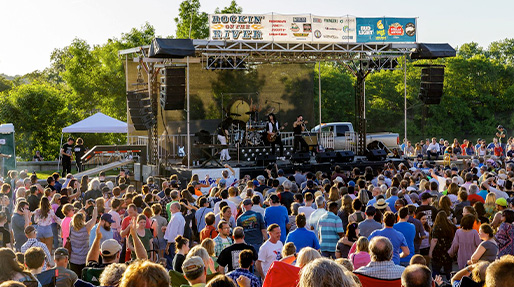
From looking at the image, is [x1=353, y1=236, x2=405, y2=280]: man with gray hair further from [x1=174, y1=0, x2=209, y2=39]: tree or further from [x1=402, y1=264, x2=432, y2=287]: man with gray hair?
[x1=174, y1=0, x2=209, y2=39]: tree

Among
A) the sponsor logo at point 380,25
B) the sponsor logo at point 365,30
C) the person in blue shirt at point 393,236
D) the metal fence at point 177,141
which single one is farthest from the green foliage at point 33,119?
the person in blue shirt at point 393,236

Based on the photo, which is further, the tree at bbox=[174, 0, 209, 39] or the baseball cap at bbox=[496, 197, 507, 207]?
the tree at bbox=[174, 0, 209, 39]

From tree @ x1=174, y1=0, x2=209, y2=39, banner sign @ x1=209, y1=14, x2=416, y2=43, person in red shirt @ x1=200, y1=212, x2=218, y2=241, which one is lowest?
person in red shirt @ x1=200, y1=212, x2=218, y2=241

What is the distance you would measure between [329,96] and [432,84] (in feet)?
81.6

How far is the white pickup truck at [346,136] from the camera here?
25.2 metres

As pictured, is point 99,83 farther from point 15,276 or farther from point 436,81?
point 15,276

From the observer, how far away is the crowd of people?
5387mm

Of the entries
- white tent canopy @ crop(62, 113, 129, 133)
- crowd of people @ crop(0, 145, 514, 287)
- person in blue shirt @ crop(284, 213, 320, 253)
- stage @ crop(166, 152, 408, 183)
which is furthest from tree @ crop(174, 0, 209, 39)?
person in blue shirt @ crop(284, 213, 320, 253)

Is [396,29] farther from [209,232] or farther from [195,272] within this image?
[195,272]

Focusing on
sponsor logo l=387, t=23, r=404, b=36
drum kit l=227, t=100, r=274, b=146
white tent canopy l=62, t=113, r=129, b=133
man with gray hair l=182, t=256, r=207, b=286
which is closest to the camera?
man with gray hair l=182, t=256, r=207, b=286

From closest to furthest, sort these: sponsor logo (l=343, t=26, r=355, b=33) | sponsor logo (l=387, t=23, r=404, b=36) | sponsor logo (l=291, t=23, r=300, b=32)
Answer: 1. sponsor logo (l=291, t=23, r=300, b=32)
2. sponsor logo (l=343, t=26, r=355, b=33)
3. sponsor logo (l=387, t=23, r=404, b=36)

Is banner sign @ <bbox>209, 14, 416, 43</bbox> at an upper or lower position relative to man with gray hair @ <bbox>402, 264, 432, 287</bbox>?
upper

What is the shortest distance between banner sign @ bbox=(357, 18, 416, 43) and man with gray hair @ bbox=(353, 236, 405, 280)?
16914 mm

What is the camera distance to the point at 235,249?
22.7 ft
